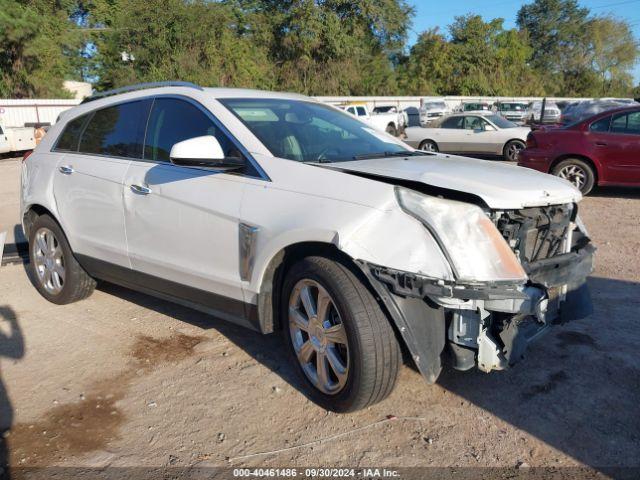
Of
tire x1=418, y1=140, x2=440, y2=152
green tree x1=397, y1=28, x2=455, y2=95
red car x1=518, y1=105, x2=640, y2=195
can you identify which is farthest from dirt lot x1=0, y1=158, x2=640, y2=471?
green tree x1=397, y1=28, x2=455, y2=95

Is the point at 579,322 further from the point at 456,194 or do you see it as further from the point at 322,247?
the point at 322,247

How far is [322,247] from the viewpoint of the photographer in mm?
3166

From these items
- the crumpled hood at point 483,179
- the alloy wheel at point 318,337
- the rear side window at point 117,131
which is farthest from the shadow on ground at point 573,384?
the rear side window at point 117,131

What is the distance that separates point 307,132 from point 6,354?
2627 millimetres

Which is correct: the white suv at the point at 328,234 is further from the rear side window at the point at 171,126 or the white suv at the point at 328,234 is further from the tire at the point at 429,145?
the tire at the point at 429,145

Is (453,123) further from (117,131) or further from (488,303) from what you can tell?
(488,303)

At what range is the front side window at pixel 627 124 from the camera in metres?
9.36

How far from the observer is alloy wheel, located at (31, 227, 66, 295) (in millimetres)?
5066

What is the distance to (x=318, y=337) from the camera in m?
3.23

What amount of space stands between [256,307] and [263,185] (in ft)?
2.33

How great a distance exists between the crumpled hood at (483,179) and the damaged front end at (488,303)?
90 millimetres

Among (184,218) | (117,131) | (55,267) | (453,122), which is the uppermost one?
(117,131)

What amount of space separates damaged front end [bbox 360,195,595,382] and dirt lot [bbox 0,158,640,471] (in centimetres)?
38

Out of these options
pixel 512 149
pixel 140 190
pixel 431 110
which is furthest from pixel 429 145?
pixel 431 110
